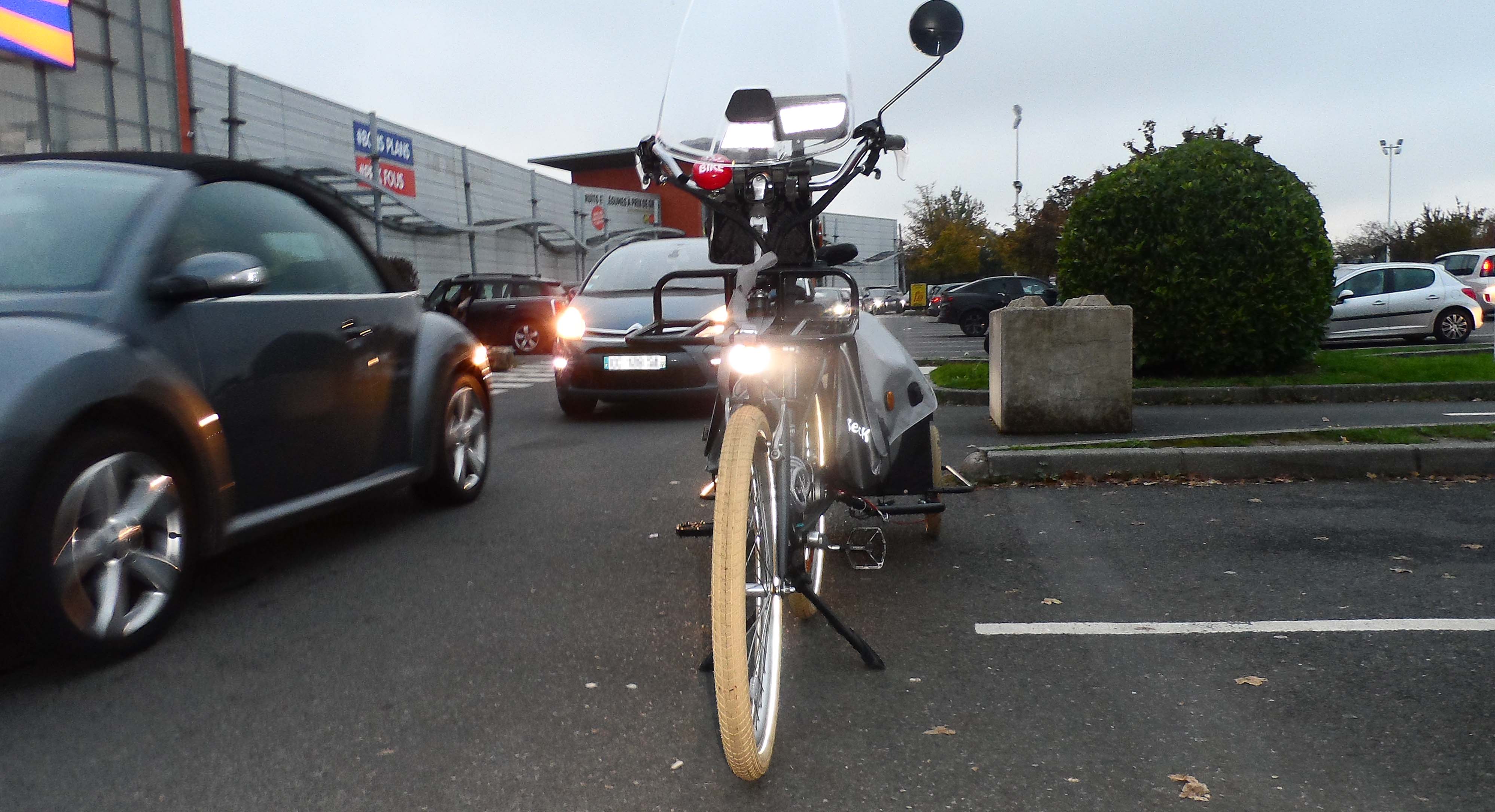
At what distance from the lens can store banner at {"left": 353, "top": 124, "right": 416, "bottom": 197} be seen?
1227 inches

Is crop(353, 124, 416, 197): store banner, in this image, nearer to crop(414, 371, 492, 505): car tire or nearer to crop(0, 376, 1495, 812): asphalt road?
crop(414, 371, 492, 505): car tire

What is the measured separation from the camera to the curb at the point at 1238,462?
22.6 feet

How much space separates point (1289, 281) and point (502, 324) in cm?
1420

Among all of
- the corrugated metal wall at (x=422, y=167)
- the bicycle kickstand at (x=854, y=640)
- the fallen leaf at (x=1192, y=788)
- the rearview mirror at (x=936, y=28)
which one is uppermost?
the corrugated metal wall at (x=422, y=167)

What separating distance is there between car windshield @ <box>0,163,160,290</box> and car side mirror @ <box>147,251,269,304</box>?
20 cm

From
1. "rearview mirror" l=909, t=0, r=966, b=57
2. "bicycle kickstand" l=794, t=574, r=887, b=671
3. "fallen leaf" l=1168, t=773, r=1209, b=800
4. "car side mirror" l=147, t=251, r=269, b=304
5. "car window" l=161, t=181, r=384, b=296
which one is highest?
"rearview mirror" l=909, t=0, r=966, b=57

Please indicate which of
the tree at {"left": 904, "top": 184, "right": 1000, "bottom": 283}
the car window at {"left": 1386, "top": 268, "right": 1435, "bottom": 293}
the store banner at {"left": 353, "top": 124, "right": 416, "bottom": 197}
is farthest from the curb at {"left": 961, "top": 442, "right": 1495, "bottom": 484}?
the tree at {"left": 904, "top": 184, "right": 1000, "bottom": 283}

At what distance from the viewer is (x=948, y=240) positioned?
7619cm

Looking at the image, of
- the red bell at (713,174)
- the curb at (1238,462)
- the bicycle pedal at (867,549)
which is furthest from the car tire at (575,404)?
the red bell at (713,174)

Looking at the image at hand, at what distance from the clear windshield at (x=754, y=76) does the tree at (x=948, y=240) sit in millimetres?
68280

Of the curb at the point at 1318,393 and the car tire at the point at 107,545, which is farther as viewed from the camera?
the curb at the point at 1318,393

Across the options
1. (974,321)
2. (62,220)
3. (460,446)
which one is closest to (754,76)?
(62,220)

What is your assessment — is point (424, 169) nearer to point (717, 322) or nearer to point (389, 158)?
point (389, 158)

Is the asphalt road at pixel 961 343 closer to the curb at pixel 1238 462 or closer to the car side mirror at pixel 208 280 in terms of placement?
the curb at pixel 1238 462
